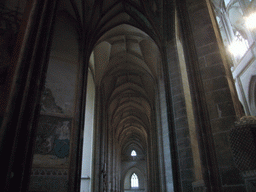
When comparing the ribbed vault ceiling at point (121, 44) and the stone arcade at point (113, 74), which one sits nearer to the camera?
the stone arcade at point (113, 74)

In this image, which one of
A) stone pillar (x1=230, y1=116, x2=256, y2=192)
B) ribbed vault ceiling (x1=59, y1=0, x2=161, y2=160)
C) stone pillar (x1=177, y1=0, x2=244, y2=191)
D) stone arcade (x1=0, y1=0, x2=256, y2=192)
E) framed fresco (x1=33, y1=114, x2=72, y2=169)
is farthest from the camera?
ribbed vault ceiling (x1=59, y1=0, x2=161, y2=160)

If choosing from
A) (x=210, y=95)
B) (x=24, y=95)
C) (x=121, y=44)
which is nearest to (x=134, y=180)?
(x=121, y=44)

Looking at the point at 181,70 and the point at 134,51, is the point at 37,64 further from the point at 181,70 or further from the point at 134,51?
the point at 134,51

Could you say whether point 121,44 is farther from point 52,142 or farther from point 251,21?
point 52,142

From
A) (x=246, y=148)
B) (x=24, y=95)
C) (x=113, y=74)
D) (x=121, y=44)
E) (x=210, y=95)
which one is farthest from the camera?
(x=113, y=74)

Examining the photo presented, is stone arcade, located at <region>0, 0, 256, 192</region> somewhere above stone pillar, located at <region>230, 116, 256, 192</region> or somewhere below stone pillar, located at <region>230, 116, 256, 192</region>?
above

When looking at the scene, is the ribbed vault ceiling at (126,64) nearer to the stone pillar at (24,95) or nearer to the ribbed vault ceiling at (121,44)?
the ribbed vault ceiling at (121,44)

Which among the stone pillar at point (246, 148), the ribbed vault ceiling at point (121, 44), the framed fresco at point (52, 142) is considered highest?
the ribbed vault ceiling at point (121, 44)

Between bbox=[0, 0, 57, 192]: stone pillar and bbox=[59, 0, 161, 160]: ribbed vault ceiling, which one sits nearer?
bbox=[0, 0, 57, 192]: stone pillar

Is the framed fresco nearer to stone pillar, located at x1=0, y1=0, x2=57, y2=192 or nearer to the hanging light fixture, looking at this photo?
stone pillar, located at x1=0, y1=0, x2=57, y2=192

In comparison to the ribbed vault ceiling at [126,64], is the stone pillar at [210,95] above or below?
below

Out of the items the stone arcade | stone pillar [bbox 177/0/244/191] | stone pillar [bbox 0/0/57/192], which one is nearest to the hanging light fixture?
the stone arcade

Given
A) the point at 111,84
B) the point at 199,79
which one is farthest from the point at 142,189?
the point at 199,79

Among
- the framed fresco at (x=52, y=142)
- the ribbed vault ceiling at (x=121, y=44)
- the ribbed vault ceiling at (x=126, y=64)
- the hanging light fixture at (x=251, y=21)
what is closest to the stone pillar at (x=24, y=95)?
the framed fresco at (x=52, y=142)
